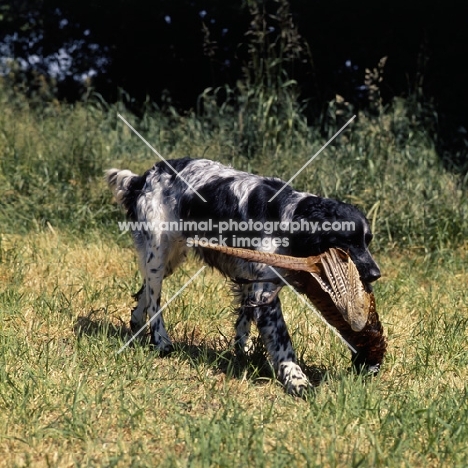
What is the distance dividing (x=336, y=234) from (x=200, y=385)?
1044 mm

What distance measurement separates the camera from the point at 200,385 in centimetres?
401

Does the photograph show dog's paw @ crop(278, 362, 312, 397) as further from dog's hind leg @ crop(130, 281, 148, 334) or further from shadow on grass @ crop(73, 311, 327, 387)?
dog's hind leg @ crop(130, 281, 148, 334)

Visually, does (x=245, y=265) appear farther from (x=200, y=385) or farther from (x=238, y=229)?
(x=200, y=385)

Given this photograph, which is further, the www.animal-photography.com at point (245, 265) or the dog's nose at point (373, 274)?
the dog's nose at point (373, 274)

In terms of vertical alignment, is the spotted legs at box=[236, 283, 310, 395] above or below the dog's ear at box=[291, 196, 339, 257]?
below

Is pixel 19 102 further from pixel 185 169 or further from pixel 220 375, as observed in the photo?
pixel 220 375

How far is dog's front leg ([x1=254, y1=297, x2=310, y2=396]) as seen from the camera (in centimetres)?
409

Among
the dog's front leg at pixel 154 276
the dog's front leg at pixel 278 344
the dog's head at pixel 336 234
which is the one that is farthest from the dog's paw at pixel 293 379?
the dog's front leg at pixel 154 276

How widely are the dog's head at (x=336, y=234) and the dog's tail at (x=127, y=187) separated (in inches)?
52.2

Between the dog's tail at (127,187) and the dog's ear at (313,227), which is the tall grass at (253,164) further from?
the dog's ear at (313,227)

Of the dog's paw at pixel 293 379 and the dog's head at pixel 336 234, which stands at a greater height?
the dog's head at pixel 336 234

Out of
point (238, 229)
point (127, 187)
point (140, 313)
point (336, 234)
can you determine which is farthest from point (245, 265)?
point (127, 187)

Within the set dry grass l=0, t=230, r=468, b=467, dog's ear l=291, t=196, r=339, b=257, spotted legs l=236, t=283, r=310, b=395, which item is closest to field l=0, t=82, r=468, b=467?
dry grass l=0, t=230, r=468, b=467

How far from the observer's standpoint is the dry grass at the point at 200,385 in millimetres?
3166
